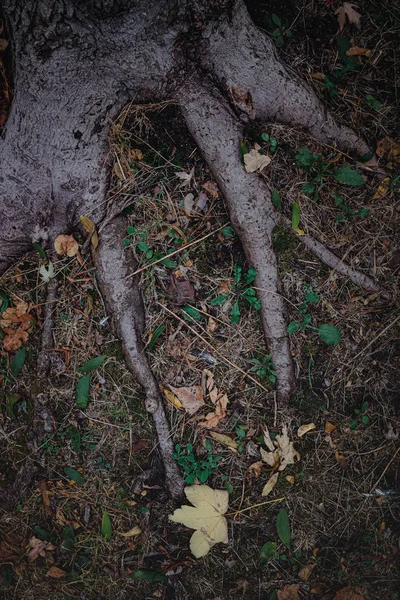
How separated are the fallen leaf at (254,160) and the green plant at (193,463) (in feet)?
5.47

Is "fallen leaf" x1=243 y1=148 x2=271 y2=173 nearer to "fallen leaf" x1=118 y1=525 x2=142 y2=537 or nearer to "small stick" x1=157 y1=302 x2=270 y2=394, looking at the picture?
"small stick" x1=157 y1=302 x2=270 y2=394

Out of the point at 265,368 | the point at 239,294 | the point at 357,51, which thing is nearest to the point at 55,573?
the point at 265,368

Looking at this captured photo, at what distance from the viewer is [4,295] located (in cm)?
238

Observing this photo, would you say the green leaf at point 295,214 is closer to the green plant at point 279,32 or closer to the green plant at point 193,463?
the green plant at point 279,32

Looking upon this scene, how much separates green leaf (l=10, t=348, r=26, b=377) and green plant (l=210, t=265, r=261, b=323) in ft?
4.01

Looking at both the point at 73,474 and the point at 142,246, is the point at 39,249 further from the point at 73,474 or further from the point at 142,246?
the point at 73,474

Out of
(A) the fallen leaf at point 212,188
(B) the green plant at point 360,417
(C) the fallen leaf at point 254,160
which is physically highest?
(C) the fallen leaf at point 254,160

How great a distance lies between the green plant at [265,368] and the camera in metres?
2.36

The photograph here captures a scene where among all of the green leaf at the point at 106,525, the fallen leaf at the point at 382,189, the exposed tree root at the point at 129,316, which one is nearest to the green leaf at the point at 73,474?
the green leaf at the point at 106,525

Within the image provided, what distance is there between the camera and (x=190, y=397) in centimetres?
236

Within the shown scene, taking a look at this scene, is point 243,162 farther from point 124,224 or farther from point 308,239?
point 124,224

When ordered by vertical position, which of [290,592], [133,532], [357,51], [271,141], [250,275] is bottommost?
[290,592]

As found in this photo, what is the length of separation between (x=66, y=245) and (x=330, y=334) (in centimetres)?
169

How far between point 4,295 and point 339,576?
2792 millimetres
